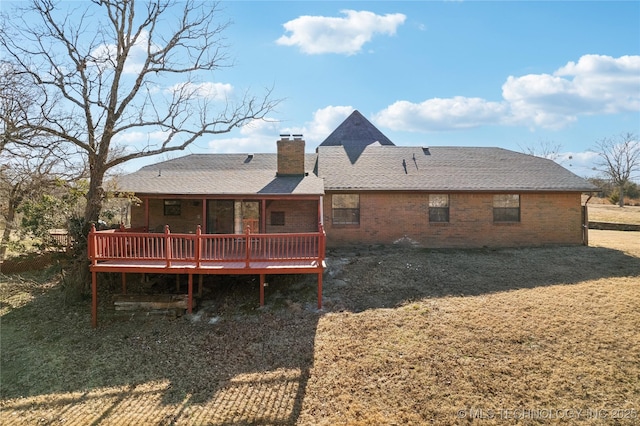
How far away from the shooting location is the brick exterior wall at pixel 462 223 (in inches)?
606

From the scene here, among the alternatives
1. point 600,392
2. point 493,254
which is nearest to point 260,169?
point 493,254

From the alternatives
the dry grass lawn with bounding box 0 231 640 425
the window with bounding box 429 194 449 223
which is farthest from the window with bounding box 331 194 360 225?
the dry grass lawn with bounding box 0 231 640 425

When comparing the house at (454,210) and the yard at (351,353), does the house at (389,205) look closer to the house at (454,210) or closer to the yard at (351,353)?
the house at (454,210)

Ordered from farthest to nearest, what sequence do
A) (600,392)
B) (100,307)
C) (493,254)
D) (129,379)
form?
(493,254) < (100,307) < (129,379) < (600,392)

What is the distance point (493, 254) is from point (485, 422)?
944 cm

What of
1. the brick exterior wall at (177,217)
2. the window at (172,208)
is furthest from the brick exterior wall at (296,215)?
the window at (172,208)

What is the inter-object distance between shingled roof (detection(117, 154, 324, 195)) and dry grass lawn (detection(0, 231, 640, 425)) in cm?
352

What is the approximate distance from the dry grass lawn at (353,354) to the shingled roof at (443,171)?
4.30m

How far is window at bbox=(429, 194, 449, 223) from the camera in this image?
1557cm

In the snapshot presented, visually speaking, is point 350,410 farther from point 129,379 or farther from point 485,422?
point 129,379

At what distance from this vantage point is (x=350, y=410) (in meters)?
6.37

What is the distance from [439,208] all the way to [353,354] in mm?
9378

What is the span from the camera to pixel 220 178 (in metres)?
14.8

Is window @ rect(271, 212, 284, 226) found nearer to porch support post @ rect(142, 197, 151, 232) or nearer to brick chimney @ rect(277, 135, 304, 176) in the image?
brick chimney @ rect(277, 135, 304, 176)
